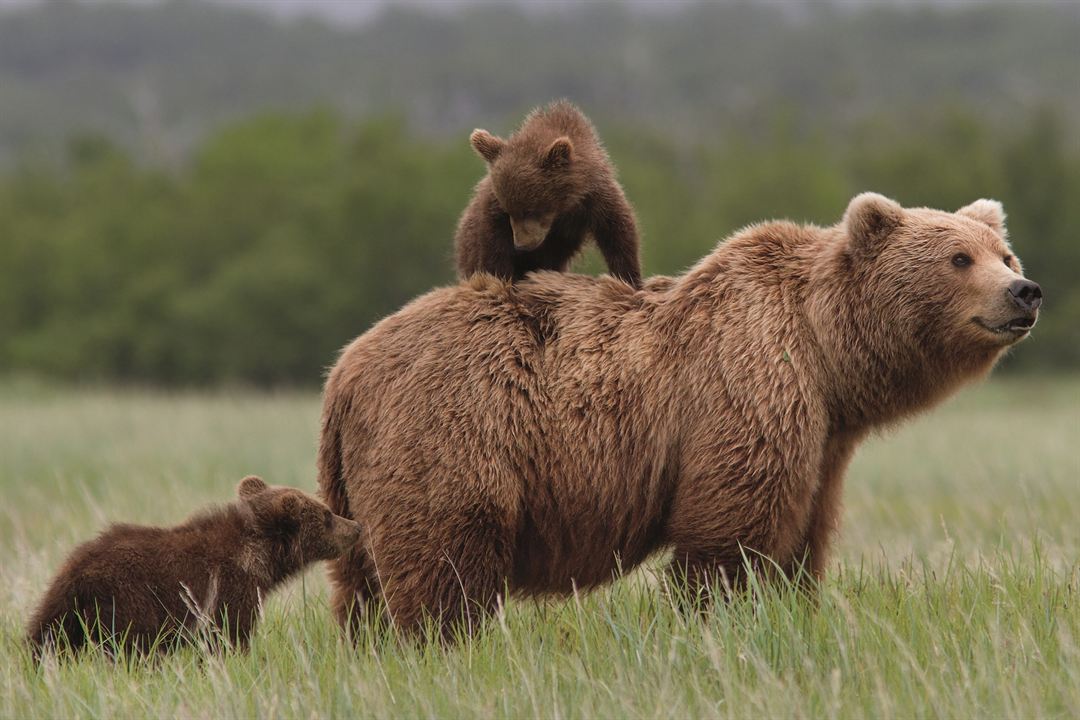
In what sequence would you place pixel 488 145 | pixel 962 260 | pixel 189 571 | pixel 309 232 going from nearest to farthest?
pixel 962 260
pixel 189 571
pixel 488 145
pixel 309 232

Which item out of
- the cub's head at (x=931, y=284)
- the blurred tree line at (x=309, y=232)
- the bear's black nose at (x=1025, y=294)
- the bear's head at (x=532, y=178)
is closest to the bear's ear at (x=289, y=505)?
the bear's head at (x=532, y=178)

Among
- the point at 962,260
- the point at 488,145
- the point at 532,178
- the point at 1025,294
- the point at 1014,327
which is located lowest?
the point at 1014,327

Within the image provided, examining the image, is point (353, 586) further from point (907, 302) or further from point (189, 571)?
point (907, 302)

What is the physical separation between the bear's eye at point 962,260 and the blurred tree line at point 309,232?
36.4 m

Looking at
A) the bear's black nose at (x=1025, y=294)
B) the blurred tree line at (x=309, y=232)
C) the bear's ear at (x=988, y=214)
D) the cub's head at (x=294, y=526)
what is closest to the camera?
the bear's black nose at (x=1025, y=294)

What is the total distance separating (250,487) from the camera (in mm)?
6008

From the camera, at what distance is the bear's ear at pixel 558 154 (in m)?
6.30

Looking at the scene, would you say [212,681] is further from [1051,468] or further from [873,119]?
[873,119]

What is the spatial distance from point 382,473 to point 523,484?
1.84 feet

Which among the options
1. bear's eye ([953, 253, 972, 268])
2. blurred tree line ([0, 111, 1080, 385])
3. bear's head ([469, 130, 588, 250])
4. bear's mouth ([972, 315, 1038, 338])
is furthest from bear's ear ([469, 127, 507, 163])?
blurred tree line ([0, 111, 1080, 385])

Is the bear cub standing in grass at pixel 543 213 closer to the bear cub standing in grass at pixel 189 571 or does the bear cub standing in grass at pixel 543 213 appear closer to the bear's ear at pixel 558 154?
the bear's ear at pixel 558 154

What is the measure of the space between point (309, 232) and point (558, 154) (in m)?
40.3

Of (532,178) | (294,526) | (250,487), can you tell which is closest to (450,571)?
(294,526)

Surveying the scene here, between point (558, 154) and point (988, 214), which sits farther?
point (558, 154)
